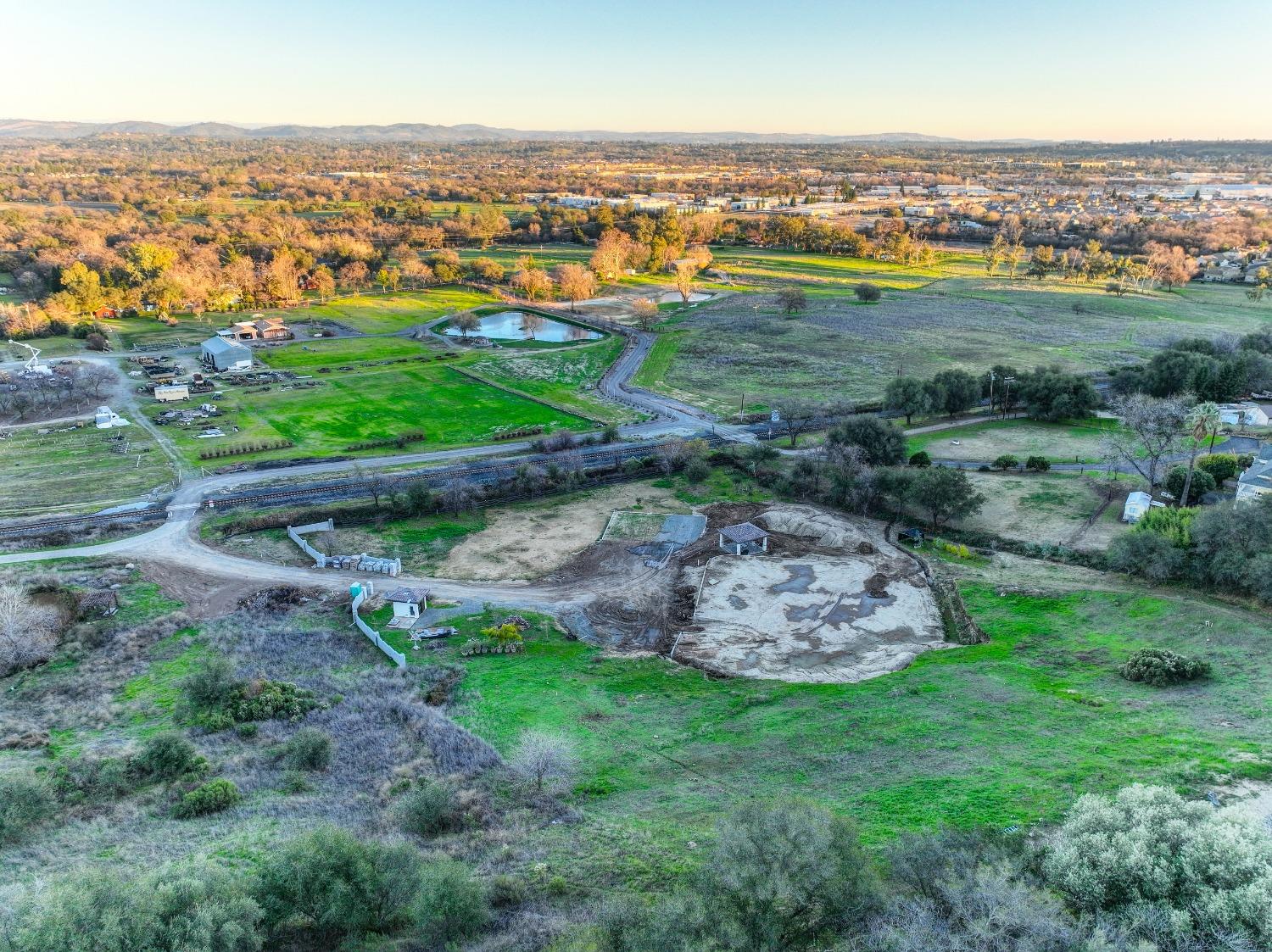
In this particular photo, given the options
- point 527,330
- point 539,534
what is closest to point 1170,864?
point 539,534

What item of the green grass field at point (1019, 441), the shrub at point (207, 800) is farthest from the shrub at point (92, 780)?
the green grass field at point (1019, 441)

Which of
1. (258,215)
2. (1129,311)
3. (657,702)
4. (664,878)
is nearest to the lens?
(664,878)

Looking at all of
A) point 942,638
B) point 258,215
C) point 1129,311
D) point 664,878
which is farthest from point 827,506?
point 258,215

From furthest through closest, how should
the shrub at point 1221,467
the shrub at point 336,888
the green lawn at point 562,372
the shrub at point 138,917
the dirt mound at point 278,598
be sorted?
the green lawn at point 562,372
the shrub at point 1221,467
the dirt mound at point 278,598
the shrub at point 336,888
the shrub at point 138,917

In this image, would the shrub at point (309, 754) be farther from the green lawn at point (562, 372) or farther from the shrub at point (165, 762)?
the green lawn at point (562, 372)

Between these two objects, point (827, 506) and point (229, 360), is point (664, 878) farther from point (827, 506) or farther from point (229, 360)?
point (229, 360)
